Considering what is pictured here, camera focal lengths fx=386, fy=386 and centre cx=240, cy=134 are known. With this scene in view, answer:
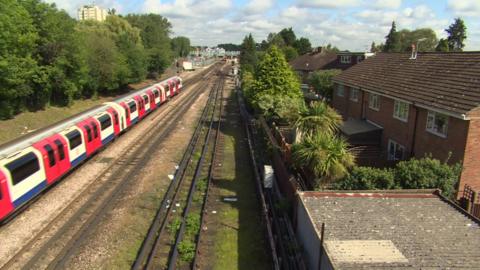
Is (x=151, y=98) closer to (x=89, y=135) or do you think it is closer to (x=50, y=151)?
(x=89, y=135)

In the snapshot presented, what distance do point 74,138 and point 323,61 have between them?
154 ft

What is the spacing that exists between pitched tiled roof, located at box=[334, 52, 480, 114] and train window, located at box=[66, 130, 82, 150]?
1588 centimetres

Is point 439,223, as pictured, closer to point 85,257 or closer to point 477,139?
point 477,139

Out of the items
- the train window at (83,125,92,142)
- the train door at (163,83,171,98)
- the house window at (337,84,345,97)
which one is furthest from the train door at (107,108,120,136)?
the train door at (163,83,171,98)

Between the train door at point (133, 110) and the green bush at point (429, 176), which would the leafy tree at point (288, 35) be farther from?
the green bush at point (429, 176)

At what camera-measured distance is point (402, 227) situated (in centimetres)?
1054

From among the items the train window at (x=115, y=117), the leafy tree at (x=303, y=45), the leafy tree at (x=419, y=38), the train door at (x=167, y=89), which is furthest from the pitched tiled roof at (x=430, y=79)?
the leafy tree at (x=303, y=45)

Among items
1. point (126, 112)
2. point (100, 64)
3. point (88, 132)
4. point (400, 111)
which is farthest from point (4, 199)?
point (100, 64)

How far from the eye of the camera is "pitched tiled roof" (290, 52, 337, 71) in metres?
56.4

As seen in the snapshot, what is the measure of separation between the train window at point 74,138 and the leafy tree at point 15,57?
44.7 feet

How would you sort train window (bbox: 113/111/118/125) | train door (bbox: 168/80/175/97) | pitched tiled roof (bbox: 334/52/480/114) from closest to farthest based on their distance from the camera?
1. pitched tiled roof (bbox: 334/52/480/114)
2. train window (bbox: 113/111/118/125)
3. train door (bbox: 168/80/175/97)

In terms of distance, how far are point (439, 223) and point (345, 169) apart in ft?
12.1

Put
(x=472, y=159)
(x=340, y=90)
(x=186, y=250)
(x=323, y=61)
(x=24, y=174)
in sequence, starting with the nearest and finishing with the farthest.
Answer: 1. (x=186, y=250)
2. (x=472, y=159)
3. (x=24, y=174)
4. (x=340, y=90)
5. (x=323, y=61)

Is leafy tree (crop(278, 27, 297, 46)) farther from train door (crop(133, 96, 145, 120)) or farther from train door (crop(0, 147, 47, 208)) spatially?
train door (crop(0, 147, 47, 208))
